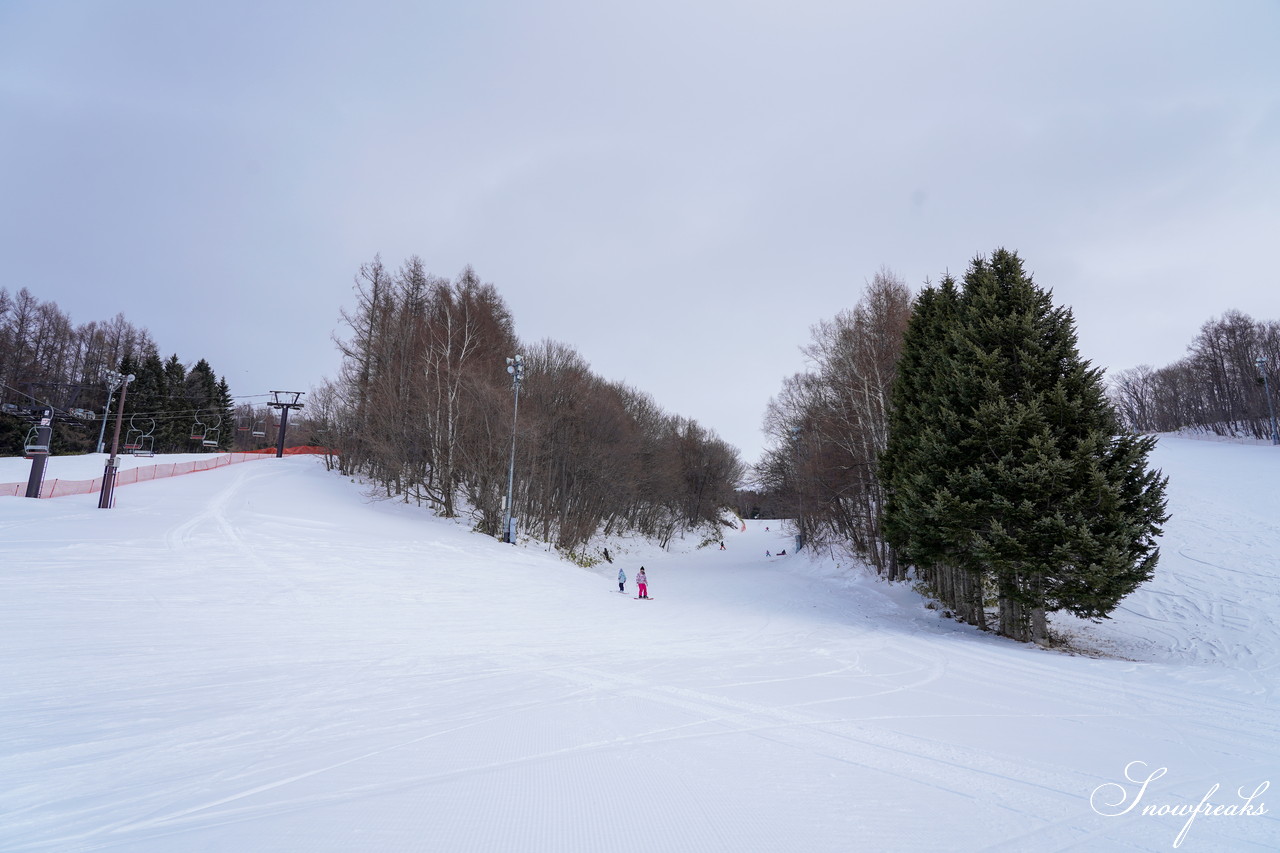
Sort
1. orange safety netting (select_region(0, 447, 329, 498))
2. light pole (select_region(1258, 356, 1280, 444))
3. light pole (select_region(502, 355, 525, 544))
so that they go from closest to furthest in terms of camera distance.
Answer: orange safety netting (select_region(0, 447, 329, 498)), light pole (select_region(502, 355, 525, 544)), light pole (select_region(1258, 356, 1280, 444))

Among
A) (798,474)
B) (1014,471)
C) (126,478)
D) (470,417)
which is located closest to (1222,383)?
(798,474)

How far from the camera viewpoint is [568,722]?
5578 millimetres

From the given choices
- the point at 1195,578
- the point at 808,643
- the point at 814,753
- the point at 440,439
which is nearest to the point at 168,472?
the point at 440,439

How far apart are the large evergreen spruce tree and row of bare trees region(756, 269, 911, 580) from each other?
680cm

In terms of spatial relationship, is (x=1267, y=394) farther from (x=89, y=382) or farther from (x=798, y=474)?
(x=89, y=382)

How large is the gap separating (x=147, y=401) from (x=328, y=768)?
7559cm

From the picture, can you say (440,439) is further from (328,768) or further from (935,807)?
(935,807)

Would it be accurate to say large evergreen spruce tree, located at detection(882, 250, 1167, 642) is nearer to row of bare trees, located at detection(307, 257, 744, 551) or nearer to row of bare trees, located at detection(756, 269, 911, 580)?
row of bare trees, located at detection(756, 269, 911, 580)

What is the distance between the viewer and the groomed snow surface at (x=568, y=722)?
3.48 meters

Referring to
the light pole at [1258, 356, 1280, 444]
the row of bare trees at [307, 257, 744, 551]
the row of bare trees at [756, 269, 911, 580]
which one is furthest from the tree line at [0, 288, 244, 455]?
the light pole at [1258, 356, 1280, 444]

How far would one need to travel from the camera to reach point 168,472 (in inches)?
1256

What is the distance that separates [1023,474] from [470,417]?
2349 centimetres

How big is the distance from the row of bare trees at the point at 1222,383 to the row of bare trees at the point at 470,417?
44.7 m

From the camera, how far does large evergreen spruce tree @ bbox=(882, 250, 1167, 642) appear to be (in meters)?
11.9
